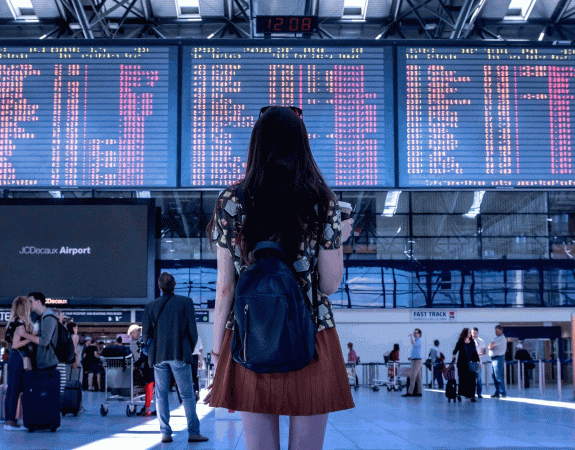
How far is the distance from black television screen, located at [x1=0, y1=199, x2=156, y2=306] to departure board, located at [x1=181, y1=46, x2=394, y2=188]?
254 centimetres

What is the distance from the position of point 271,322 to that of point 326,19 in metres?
19.4

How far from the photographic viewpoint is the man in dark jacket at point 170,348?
631cm

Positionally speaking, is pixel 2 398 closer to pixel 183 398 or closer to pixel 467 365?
pixel 183 398

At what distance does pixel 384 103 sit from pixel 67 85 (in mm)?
4332

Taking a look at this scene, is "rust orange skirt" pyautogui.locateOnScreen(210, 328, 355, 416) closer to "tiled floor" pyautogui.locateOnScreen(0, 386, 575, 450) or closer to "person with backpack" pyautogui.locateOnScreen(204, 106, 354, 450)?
"person with backpack" pyautogui.locateOnScreen(204, 106, 354, 450)

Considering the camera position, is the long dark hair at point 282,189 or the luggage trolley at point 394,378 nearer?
the long dark hair at point 282,189

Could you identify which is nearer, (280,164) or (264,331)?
(264,331)

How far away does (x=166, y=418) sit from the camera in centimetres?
632

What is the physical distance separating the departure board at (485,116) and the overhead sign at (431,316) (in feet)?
52.8

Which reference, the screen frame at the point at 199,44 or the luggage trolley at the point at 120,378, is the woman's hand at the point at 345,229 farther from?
the luggage trolley at the point at 120,378

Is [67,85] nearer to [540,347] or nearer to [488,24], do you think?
[488,24]

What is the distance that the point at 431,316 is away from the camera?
24469 millimetres

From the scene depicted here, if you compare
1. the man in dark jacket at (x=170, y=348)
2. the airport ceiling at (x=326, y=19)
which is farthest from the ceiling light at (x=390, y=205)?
the man in dark jacket at (x=170, y=348)

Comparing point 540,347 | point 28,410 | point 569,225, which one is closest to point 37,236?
point 28,410
